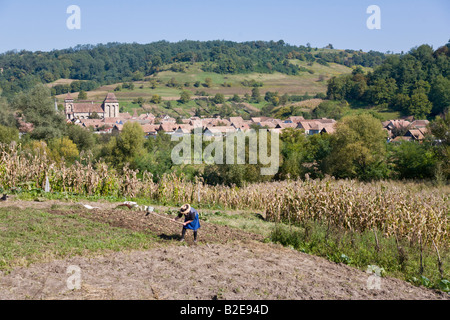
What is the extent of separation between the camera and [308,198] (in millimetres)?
13953

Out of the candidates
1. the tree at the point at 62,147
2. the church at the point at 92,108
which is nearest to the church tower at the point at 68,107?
the church at the point at 92,108

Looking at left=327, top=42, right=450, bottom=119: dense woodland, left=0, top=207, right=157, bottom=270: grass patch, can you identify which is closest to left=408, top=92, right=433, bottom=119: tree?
left=327, top=42, right=450, bottom=119: dense woodland

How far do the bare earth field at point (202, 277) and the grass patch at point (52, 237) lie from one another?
Result: 1.12ft

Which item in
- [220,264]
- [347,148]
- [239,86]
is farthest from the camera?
[239,86]

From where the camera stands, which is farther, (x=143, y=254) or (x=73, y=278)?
(x=143, y=254)

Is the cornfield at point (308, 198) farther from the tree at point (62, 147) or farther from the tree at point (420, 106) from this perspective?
the tree at point (420, 106)

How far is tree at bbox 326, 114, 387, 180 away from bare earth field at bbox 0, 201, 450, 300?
28.7 m

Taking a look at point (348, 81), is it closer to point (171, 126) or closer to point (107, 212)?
point (171, 126)

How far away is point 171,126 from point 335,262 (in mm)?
96660

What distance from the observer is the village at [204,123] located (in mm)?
79625

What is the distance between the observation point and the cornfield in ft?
36.5

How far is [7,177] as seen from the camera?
1588 centimetres

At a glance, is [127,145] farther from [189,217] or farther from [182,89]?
[182,89]

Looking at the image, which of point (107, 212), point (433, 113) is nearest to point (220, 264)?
point (107, 212)
